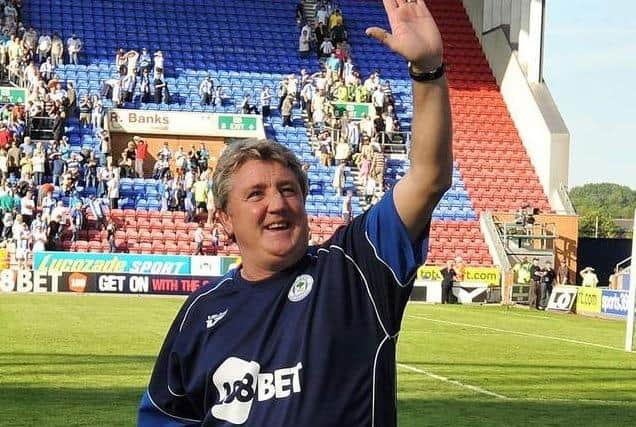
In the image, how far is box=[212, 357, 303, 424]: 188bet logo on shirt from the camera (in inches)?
155

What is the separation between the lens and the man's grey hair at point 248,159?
4156mm

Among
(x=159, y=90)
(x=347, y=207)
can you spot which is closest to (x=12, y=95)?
(x=159, y=90)

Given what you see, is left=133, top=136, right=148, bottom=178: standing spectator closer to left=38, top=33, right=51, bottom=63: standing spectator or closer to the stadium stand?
the stadium stand

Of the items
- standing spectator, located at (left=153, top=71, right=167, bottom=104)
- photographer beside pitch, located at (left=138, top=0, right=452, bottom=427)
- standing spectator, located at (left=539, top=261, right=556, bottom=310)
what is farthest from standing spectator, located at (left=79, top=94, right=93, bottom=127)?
photographer beside pitch, located at (left=138, top=0, right=452, bottom=427)

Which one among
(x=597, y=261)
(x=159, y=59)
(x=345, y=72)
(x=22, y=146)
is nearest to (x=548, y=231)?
(x=597, y=261)

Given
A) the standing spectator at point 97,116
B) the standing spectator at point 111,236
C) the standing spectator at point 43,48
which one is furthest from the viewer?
the standing spectator at point 43,48

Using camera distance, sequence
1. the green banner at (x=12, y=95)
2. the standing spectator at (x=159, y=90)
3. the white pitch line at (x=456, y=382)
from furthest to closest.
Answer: the standing spectator at (x=159, y=90)
the green banner at (x=12, y=95)
the white pitch line at (x=456, y=382)

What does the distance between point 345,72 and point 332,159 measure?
17.1 ft

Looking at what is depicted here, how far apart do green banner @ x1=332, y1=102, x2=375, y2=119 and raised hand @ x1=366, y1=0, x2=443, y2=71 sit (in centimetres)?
4227

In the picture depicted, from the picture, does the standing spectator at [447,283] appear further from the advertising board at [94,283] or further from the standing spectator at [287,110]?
the standing spectator at [287,110]

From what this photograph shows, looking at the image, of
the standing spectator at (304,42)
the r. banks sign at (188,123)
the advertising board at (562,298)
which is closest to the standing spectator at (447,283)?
the advertising board at (562,298)

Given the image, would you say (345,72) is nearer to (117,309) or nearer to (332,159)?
(332,159)

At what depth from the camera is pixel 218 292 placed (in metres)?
4.27

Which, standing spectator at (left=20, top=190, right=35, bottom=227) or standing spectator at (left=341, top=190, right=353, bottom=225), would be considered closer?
A: standing spectator at (left=20, top=190, right=35, bottom=227)
